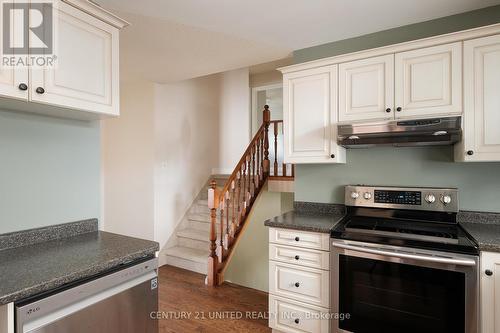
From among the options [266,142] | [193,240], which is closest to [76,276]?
[193,240]

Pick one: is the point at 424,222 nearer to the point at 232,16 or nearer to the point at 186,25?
the point at 232,16

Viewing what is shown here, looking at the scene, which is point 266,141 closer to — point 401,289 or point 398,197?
point 398,197

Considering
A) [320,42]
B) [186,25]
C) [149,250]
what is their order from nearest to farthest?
[149,250] < [186,25] < [320,42]

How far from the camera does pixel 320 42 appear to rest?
99.4 inches

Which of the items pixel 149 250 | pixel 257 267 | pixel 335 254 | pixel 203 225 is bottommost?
pixel 257 267

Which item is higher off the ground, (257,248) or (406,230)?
(406,230)

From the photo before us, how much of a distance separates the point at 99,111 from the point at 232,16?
119cm

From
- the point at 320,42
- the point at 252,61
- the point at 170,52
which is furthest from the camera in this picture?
the point at 252,61

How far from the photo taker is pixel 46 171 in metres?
1.62

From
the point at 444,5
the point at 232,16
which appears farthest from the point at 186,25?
the point at 444,5

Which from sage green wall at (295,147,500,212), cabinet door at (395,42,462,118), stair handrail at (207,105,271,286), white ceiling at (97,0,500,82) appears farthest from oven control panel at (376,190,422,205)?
→ stair handrail at (207,105,271,286)

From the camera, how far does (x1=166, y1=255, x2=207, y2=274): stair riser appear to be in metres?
3.54

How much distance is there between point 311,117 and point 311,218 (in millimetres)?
861

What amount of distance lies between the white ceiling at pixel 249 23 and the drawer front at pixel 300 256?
1.75 meters
